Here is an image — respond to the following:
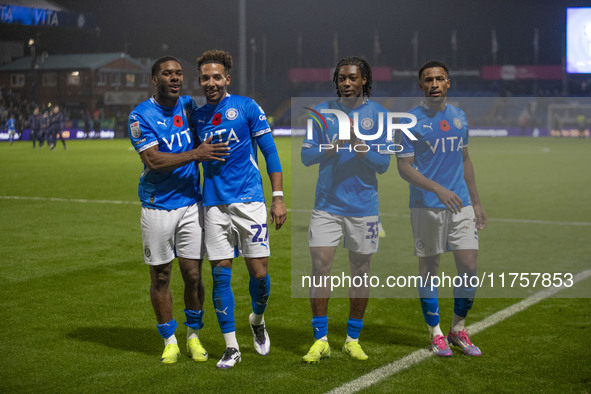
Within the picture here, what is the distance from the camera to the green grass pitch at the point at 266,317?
489cm

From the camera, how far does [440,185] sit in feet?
17.1

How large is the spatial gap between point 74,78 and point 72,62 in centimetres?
221

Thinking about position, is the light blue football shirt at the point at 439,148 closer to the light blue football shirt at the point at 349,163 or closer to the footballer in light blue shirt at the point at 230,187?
the light blue football shirt at the point at 349,163

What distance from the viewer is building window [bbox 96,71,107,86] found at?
75.1 metres

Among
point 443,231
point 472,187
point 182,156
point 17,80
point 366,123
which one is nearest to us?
point 182,156

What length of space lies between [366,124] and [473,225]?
1036 millimetres

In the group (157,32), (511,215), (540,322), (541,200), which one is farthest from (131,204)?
(157,32)

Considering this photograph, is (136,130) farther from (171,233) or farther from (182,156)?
(171,233)

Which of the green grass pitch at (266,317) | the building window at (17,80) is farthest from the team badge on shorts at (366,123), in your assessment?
the building window at (17,80)

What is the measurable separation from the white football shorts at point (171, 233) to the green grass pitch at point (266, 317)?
0.76 metres

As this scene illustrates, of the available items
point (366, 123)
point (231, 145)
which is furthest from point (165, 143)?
point (366, 123)

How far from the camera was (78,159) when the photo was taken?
1066 inches

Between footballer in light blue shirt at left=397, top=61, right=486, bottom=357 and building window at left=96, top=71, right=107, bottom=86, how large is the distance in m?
73.5

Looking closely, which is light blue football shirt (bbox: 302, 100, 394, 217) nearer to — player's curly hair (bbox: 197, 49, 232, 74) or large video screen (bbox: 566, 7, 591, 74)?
player's curly hair (bbox: 197, 49, 232, 74)
